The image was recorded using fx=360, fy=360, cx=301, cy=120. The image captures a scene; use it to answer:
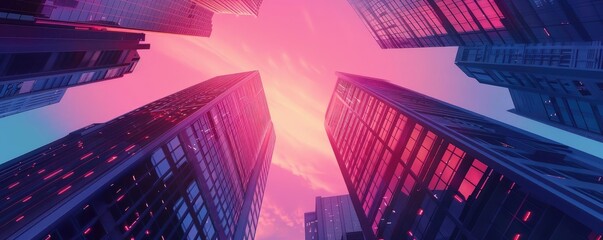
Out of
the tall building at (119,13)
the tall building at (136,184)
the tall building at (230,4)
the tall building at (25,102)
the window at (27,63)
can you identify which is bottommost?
the tall building at (25,102)

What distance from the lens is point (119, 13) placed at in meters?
86.1

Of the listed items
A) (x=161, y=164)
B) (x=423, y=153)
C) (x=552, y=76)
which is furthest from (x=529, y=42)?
(x=161, y=164)

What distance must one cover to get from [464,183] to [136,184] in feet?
94.9

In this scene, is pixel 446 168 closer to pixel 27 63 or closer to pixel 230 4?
pixel 27 63

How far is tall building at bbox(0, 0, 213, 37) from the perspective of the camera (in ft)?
145

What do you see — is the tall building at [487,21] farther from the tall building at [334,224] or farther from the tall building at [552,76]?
the tall building at [334,224]

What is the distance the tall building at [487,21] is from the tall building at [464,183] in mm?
12984

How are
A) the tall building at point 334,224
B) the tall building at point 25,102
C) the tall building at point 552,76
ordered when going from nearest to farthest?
the tall building at point 552,76 → the tall building at point 25,102 → the tall building at point 334,224

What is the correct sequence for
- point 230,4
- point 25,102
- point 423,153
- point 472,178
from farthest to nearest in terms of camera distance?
point 230,4, point 25,102, point 423,153, point 472,178

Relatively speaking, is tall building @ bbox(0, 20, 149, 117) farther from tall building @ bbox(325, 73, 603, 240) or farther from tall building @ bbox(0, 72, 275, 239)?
tall building @ bbox(325, 73, 603, 240)

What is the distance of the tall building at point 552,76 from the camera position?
1678 inches

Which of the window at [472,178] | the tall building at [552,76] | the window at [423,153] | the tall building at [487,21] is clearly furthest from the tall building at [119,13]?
the tall building at [552,76]

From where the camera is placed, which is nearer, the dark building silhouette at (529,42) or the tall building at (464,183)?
the tall building at (464,183)

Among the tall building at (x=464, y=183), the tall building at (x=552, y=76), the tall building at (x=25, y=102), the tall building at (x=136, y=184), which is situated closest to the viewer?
the tall building at (x=464, y=183)
